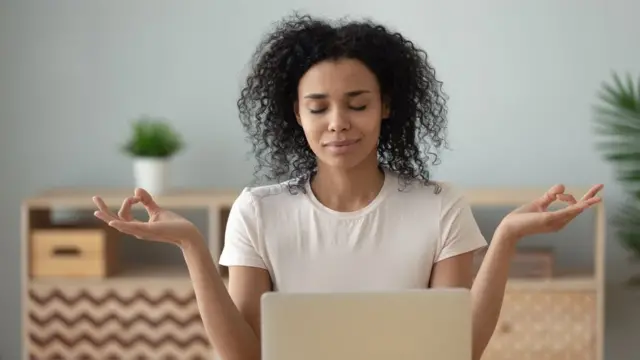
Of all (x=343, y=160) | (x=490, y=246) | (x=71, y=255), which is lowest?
(x=71, y=255)

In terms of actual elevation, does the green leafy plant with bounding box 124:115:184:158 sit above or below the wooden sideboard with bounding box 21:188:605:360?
above

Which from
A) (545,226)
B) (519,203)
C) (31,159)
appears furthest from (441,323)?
(31,159)

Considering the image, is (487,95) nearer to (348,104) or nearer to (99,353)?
(99,353)

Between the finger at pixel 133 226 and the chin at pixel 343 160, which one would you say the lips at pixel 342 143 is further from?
the finger at pixel 133 226

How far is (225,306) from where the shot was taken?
1.28 m

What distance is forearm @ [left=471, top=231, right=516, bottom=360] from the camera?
1300mm

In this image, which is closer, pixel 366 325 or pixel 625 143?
pixel 366 325

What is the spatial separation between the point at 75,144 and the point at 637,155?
1.72 meters

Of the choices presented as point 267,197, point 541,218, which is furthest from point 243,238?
point 541,218

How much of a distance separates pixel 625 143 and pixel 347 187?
1.58 metres

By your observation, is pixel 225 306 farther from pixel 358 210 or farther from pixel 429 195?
pixel 429 195

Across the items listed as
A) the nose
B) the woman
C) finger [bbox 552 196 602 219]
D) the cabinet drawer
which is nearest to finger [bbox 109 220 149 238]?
the woman

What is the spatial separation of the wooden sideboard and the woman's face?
1.36 meters

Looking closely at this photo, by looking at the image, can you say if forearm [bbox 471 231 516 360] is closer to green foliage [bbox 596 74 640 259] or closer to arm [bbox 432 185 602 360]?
arm [bbox 432 185 602 360]
